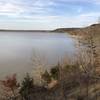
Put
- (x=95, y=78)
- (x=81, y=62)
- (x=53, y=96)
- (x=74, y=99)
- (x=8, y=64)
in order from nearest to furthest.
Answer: (x=74, y=99), (x=53, y=96), (x=95, y=78), (x=81, y=62), (x=8, y=64)

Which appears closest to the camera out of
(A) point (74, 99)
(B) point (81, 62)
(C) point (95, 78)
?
(A) point (74, 99)

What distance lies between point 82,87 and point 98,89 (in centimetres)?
209

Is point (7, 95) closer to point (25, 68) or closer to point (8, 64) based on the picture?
point (25, 68)

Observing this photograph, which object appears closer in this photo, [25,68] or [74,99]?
[74,99]

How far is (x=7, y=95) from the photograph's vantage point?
26594 mm

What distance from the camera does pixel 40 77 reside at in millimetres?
29562

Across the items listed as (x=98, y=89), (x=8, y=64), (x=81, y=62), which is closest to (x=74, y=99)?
(x=98, y=89)

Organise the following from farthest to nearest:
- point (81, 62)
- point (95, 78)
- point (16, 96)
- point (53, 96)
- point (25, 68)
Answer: point (25, 68), point (81, 62), point (95, 78), point (16, 96), point (53, 96)

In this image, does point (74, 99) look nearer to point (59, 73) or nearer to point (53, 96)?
point (53, 96)

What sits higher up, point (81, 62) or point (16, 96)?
point (81, 62)

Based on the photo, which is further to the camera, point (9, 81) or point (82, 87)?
point (9, 81)

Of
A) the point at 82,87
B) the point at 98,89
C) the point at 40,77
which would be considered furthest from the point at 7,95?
the point at 98,89

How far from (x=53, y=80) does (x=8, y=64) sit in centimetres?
1311

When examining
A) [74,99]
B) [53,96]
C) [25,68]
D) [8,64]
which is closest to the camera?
[74,99]
